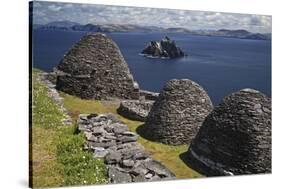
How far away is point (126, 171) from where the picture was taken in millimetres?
5359

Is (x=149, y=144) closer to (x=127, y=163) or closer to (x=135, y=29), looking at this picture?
(x=127, y=163)

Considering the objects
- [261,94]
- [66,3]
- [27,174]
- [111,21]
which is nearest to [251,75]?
[261,94]

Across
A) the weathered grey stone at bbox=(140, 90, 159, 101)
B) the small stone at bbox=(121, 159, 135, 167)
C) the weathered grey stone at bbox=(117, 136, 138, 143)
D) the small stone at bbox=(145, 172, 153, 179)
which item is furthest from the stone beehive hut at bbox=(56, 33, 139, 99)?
the small stone at bbox=(145, 172, 153, 179)

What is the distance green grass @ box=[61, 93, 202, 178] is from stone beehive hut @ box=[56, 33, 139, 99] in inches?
3.2

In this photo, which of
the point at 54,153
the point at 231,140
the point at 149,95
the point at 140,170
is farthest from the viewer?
the point at 231,140

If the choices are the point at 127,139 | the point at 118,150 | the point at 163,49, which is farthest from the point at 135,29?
the point at 118,150

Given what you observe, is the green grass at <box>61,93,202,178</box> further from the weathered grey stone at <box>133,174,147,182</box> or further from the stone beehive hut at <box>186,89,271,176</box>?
the weathered grey stone at <box>133,174,147,182</box>

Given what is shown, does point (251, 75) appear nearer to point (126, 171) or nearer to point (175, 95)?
point (175, 95)

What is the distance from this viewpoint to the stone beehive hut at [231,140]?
5.73m

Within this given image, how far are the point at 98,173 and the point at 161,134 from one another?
2.72 ft

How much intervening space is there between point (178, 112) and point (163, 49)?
68cm

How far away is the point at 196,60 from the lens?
5688mm

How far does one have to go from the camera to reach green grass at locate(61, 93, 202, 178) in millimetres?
5430

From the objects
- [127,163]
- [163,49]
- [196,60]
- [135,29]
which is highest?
[135,29]
